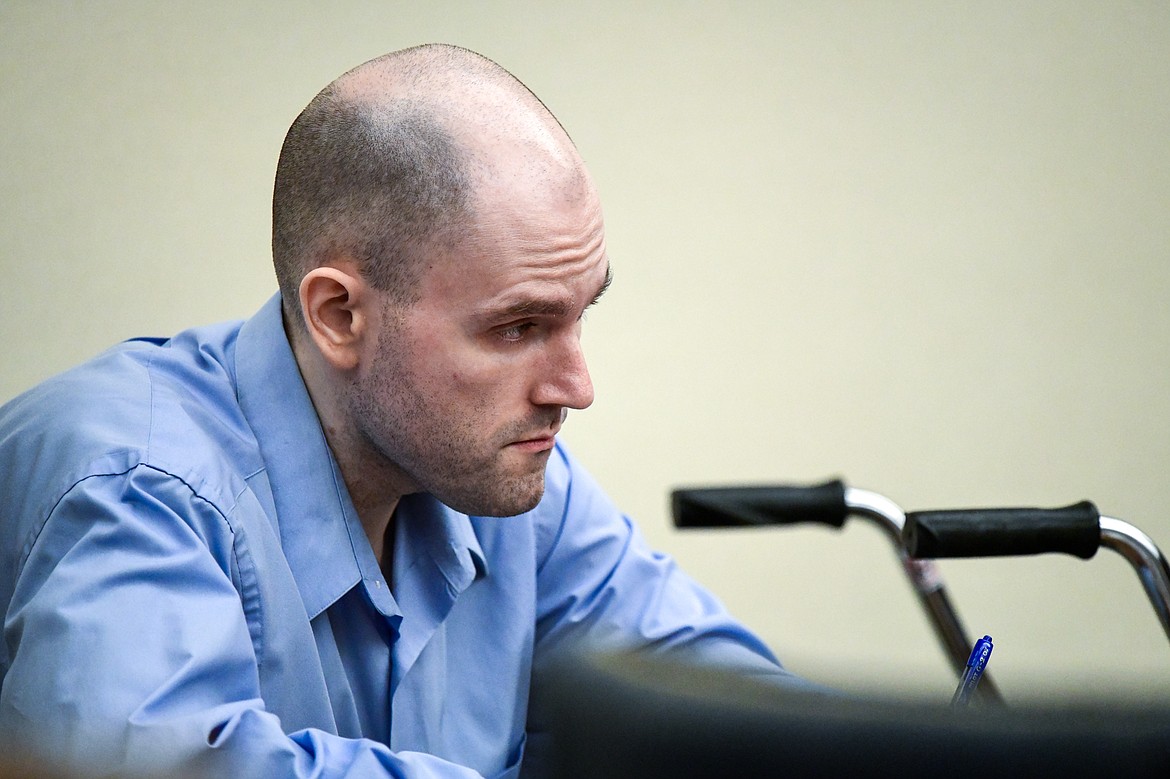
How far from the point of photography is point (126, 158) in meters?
1.88

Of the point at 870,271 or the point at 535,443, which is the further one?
the point at 870,271

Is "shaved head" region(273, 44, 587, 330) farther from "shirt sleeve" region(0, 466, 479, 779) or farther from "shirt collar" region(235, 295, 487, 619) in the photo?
"shirt sleeve" region(0, 466, 479, 779)

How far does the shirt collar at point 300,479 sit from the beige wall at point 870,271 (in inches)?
33.3

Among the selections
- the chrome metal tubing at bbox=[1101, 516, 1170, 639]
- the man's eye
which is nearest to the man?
the man's eye

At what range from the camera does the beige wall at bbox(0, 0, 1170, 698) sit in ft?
7.07

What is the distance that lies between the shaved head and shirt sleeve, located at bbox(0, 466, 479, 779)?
0.30 m

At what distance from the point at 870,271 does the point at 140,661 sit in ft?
5.62

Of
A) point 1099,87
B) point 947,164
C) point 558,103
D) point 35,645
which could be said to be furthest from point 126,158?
point 1099,87

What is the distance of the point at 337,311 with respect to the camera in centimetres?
112

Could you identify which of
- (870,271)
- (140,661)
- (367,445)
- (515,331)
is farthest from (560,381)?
(870,271)

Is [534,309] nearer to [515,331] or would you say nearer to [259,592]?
[515,331]

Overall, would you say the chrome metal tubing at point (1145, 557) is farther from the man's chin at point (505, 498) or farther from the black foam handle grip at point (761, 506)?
the man's chin at point (505, 498)

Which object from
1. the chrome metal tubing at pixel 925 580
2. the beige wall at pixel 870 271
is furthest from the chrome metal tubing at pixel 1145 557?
the beige wall at pixel 870 271

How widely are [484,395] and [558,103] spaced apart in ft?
3.74
